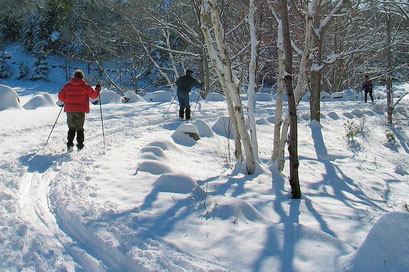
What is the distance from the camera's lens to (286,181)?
6.14 metres

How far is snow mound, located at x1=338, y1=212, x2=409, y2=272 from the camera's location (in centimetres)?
244

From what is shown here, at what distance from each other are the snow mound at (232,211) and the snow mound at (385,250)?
119cm

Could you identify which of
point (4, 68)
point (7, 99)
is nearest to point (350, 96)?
point (7, 99)

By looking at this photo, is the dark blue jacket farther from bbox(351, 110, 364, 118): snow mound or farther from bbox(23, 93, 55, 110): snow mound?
bbox(351, 110, 364, 118): snow mound

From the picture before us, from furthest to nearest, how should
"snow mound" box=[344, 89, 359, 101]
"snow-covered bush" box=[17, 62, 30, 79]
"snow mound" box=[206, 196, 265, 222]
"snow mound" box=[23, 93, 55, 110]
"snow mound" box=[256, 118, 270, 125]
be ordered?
"snow-covered bush" box=[17, 62, 30, 79] → "snow mound" box=[344, 89, 359, 101] → "snow mound" box=[23, 93, 55, 110] → "snow mound" box=[256, 118, 270, 125] → "snow mound" box=[206, 196, 265, 222]

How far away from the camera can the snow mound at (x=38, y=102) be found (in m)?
12.9

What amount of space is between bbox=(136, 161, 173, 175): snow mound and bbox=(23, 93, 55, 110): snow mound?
9.32m

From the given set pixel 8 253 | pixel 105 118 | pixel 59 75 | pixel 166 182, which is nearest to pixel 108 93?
pixel 105 118

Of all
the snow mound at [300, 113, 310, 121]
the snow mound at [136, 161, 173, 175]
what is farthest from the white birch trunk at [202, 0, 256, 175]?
the snow mound at [300, 113, 310, 121]

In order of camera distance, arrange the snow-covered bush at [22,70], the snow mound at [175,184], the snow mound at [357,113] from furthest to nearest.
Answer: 1. the snow-covered bush at [22,70]
2. the snow mound at [357,113]
3. the snow mound at [175,184]

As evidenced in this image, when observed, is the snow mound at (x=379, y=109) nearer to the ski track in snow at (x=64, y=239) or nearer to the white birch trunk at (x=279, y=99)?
the white birch trunk at (x=279, y=99)

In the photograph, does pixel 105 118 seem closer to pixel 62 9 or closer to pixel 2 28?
pixel 62 9

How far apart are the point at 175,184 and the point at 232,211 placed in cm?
104

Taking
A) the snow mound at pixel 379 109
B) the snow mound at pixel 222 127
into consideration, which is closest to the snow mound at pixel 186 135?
the snow mound at pixel 222 127
